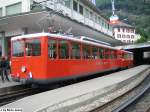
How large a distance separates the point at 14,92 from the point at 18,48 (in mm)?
2182

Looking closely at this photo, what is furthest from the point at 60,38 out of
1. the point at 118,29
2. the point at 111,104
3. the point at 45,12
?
the point at 118,29

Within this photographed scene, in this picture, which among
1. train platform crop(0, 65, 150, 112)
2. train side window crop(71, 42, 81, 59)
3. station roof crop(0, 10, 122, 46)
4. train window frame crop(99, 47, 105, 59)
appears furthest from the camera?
station roof crop(0, 10, 122, 46)

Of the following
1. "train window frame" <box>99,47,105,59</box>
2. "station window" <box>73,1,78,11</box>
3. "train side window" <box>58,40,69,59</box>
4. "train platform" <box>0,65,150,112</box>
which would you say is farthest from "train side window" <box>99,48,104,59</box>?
"station window" <box>73,1,78,11</box>

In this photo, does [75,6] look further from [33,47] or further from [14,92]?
[14,92]

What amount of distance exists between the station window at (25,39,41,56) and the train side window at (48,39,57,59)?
0.45 m

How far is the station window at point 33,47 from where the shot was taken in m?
15.8

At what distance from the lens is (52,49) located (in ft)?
52.3

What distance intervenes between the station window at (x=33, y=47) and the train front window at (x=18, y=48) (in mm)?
397

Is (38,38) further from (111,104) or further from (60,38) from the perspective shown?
(111,104)

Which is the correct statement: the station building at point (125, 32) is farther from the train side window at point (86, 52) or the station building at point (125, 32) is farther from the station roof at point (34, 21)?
the train side window at point (86, 52)

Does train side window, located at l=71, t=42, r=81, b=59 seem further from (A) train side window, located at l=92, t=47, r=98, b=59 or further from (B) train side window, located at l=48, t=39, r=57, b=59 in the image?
(A) train side window, located at l=92, t=47, r=98, b=59

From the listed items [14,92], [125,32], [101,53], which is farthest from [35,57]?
[125,32]

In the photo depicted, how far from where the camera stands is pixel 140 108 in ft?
43.7

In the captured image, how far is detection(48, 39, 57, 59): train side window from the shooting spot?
15.8m
